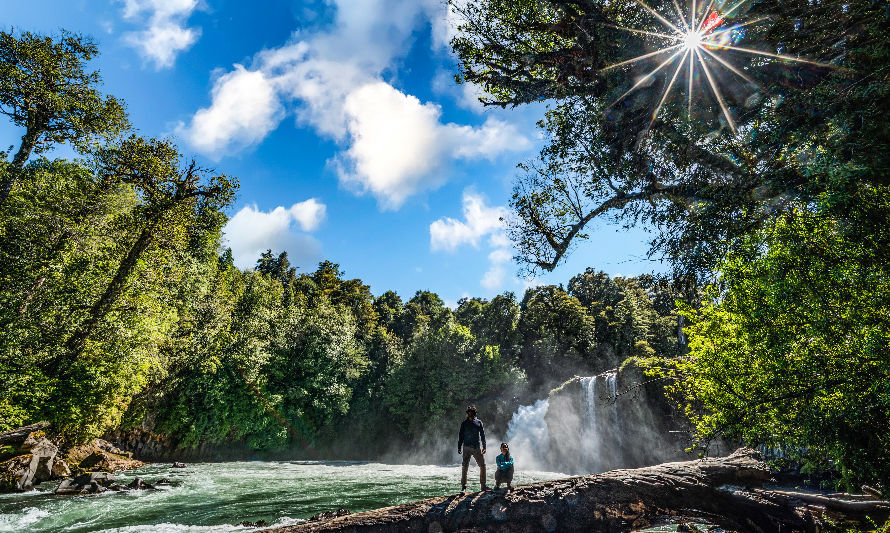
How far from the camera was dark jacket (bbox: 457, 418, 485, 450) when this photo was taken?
916 centimetres

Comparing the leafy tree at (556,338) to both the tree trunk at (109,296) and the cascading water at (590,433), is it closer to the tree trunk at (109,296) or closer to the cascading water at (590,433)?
the cascading water at (590,433)

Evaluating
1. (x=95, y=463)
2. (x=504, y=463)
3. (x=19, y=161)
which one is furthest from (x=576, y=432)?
(x=19, y=161)

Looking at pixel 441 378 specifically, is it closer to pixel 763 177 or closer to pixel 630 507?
pixel 630 507

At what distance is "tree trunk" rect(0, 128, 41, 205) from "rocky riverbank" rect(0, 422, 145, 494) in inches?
370

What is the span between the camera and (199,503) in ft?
42.6

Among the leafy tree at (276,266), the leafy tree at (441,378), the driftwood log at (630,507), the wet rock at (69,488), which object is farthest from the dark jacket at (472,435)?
the leafy tree at (276,266)

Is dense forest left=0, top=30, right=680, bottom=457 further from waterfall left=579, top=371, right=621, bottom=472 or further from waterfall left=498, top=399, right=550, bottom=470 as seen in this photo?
waterfall left=579, top=371, right=621, bottom=472

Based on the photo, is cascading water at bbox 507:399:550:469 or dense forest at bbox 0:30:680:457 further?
cascading water at bbox 507:399:550:469

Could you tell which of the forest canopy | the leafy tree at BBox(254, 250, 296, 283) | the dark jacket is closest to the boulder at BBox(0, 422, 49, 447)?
the dark jacket

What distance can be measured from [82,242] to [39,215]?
1673mm

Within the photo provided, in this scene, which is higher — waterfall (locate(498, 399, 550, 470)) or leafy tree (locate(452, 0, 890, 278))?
leafy tree (locate(452, 0, 890, 278))

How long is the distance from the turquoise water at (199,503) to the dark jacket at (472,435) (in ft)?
18.3

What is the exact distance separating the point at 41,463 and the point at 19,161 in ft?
41.0

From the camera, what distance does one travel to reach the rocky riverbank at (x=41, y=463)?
45.4 ft
